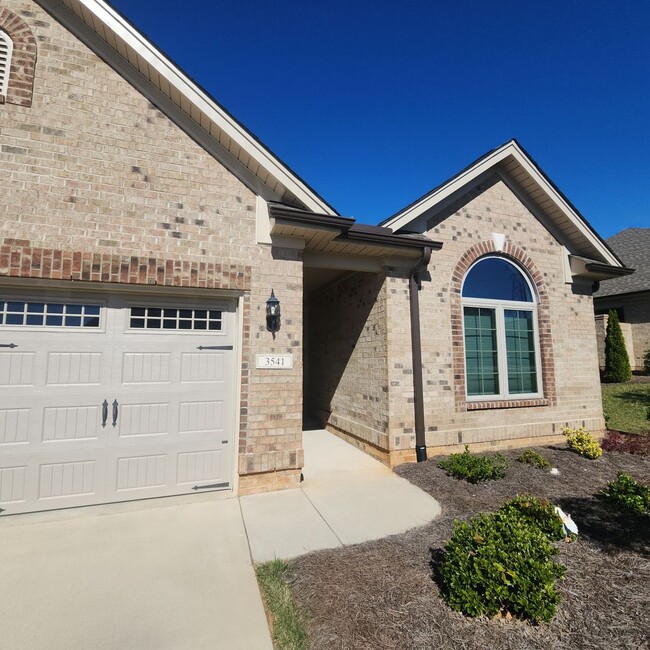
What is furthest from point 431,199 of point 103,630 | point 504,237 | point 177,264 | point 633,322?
point 633,322

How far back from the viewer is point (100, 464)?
4848 millimetres

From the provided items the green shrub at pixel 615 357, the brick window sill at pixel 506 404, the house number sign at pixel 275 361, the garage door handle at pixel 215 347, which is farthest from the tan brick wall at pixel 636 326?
the garage door handle at pixel 215 347

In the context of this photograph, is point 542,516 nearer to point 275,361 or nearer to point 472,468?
point 472,468

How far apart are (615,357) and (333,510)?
17.8 metres

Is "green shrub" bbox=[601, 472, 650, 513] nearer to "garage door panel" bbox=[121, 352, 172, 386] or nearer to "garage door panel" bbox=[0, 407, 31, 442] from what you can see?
"garage door panel" bbox=[121, 352, 172, 386]

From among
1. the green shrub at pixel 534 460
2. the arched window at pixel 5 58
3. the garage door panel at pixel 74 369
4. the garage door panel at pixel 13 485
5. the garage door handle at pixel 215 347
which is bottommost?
the green shrub at pixel 534 460

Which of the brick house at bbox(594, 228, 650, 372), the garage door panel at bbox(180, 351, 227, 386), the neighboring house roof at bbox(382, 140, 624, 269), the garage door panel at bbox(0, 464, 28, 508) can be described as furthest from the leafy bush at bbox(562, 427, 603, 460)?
the brick house at bbox(594, 228, 650, 372)

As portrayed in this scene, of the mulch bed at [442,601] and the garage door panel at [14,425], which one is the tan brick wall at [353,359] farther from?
the garage door panel at [14,425]

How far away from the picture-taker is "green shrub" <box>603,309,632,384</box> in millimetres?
16703

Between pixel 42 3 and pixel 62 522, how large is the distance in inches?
267

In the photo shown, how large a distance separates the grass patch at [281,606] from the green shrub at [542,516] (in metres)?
2.22

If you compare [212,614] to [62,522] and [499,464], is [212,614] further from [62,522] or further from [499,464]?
[499,464]

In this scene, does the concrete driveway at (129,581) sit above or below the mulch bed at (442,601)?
below

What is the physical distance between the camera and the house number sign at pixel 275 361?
214 inches
